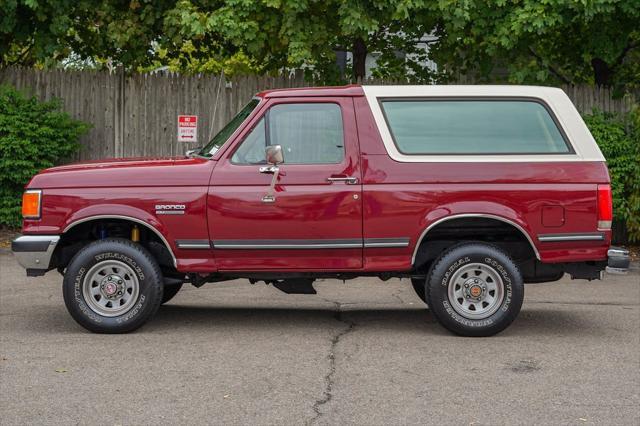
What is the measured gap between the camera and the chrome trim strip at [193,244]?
9023 millimetres

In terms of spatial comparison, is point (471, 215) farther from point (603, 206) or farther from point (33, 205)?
point (33, 205)

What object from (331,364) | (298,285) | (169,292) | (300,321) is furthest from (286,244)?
(169,292)

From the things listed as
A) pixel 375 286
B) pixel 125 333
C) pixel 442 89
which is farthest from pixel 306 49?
pixel 125 333

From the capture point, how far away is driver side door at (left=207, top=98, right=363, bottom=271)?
354 inches

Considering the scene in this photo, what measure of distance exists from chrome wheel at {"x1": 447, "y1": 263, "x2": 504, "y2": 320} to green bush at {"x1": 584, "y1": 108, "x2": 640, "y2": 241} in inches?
255

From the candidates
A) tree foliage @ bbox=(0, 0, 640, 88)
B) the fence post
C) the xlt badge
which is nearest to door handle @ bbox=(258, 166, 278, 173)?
the xlt badge

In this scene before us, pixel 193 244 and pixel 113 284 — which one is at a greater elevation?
pixel 193 244

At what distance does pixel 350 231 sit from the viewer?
9.04 metres

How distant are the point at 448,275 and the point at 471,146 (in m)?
1.08

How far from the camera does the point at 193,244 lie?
9.03m

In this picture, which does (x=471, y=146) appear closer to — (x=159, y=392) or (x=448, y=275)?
(x=448, y=275)

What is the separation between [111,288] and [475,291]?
293cm

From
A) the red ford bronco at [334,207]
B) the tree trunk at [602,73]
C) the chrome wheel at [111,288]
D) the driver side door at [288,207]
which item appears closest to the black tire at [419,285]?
the red ford bronco at [334,207]

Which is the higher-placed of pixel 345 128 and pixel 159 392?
pixel 345 128
